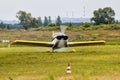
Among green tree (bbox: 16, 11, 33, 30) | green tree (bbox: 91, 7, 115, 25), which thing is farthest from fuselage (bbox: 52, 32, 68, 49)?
green tree (bbox: 16, 11, 33, 30)

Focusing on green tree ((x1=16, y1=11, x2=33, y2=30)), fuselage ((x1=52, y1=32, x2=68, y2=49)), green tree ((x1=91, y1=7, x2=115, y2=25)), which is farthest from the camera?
green tree ((x1=16, y1=11, x2=33, y2=30))

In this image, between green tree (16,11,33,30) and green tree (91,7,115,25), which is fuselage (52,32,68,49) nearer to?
green tree (91,7,115,25)

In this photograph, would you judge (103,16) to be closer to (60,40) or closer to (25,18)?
(25,18)

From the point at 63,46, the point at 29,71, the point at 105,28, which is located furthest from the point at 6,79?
the point at 105,28

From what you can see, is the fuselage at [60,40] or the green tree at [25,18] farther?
the green tree at [25,18]

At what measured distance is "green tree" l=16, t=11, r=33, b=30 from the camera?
159250 mm

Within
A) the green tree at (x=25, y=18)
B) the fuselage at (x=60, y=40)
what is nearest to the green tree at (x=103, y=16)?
the green tree at (x=25, y=18)

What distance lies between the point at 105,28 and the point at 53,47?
6283 centimetres

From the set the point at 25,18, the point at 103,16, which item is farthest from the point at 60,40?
the point at 25,18

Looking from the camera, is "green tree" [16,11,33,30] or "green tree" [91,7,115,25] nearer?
"green tree" [91,7,115,25]

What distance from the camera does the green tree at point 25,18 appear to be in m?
159

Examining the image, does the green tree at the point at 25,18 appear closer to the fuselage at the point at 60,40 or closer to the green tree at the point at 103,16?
the green tree at the point at 103,16

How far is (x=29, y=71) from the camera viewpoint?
810 inches

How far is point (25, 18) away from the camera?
160375 mm
